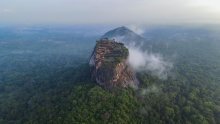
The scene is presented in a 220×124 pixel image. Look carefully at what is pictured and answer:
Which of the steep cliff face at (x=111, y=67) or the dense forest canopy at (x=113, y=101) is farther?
the steep cliff face at (x=111, y=67)

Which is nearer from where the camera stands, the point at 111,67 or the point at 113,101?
the point at 113,101

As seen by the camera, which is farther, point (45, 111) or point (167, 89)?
point (167, 89)

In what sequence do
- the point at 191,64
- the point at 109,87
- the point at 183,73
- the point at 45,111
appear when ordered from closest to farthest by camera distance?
the point at 45,111 < the point at 109,87 < the point at 183,73 < the point at 191,64

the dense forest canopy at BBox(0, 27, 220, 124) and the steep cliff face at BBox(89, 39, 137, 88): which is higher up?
the steep cliff face at BBox(89, 39, 137, 88)

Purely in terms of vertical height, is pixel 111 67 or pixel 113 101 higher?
pixel 111 67

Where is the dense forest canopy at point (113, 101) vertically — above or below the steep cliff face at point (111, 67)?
below

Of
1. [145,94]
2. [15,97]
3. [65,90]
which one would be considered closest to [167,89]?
[145,94]

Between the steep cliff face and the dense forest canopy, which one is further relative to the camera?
the steep cliff face

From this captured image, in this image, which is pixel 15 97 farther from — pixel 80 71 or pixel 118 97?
pixel 118 97
